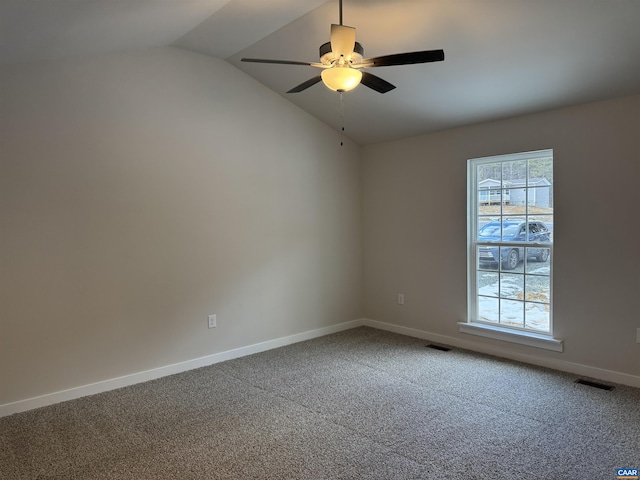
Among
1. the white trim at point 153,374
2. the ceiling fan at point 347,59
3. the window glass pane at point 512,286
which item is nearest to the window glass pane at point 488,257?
the window glass pane at point 512,286

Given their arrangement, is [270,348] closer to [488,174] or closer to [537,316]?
[537,316]

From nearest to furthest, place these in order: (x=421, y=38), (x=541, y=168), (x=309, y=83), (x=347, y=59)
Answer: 1. (x=347, y=59)
2. (x=309, y=83)
3. (x=421, y=38)
4. (x=541, y=168)

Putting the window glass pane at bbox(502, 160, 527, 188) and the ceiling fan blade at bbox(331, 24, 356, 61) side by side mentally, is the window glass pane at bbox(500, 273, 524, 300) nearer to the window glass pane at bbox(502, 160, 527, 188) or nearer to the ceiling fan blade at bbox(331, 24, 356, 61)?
the window glass pane at bbox(502, 160, 527, 188)

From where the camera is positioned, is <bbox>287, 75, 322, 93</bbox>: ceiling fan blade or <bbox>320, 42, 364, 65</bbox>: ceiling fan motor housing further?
<bbox>287, 75, 322, 93</bbox>: ceiling fan blade

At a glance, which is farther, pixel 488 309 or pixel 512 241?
pixel 488 309

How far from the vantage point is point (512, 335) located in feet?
13.1

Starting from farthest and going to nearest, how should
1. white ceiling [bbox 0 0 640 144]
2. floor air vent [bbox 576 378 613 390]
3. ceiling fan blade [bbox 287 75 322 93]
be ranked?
1. floor air vent [bbox 576 378 613 390]
2. ceiling fan blade [bbox 287 75 322 93]
3. white ceiling [bbox 0 0 640 144]

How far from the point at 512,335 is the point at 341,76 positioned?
2.91 metres

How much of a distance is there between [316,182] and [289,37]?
5.65 ft

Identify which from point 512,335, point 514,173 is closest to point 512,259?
point 512,335

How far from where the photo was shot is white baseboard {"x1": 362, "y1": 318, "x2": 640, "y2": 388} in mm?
3391

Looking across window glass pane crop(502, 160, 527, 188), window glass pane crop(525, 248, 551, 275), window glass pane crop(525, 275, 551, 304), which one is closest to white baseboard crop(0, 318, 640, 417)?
window glass pane crop(525, 275, 551, 304)

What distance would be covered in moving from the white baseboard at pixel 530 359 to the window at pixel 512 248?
0.46ft

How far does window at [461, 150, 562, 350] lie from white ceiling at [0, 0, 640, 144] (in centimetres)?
55
